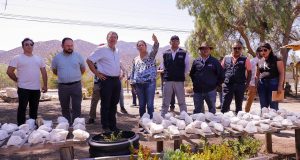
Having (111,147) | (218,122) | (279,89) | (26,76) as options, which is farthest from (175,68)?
(111,147)

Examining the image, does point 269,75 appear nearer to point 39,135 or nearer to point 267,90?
point 267,90

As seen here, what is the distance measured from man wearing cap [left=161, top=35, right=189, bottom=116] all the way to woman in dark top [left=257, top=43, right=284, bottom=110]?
135cm

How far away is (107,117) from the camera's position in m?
5.68

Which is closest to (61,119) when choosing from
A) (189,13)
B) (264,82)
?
(264,82)

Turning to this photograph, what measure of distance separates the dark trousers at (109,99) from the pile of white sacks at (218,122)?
1.13 m

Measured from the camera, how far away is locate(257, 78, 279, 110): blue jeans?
6039mm

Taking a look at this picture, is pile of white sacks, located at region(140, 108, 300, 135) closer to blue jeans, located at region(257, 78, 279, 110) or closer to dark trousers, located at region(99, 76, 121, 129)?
blue jeans, located at region(257, 78, 279, 110)

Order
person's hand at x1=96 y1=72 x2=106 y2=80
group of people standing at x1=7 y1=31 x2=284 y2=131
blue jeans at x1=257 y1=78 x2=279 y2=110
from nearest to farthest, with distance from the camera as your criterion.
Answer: person's hand at x1=96 y1=72 x2=106 y2=80
group of people standing at x1=7 y1=31 x2=284 y2=131
blue jeans at x1=257 y1=78 x2=279 y2=110

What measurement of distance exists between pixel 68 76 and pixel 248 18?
1391cm

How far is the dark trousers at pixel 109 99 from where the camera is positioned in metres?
5.55

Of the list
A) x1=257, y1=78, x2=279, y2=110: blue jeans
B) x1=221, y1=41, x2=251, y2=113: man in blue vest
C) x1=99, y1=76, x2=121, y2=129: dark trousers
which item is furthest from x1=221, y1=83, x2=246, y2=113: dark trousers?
x1=99, y1=76, x2=121, y2=129: dark trousers

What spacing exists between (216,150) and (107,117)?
259 cm

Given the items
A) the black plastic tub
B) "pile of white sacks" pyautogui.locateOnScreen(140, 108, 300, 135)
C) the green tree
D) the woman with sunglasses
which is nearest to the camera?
the black plastic tub

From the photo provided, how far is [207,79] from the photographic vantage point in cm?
592
